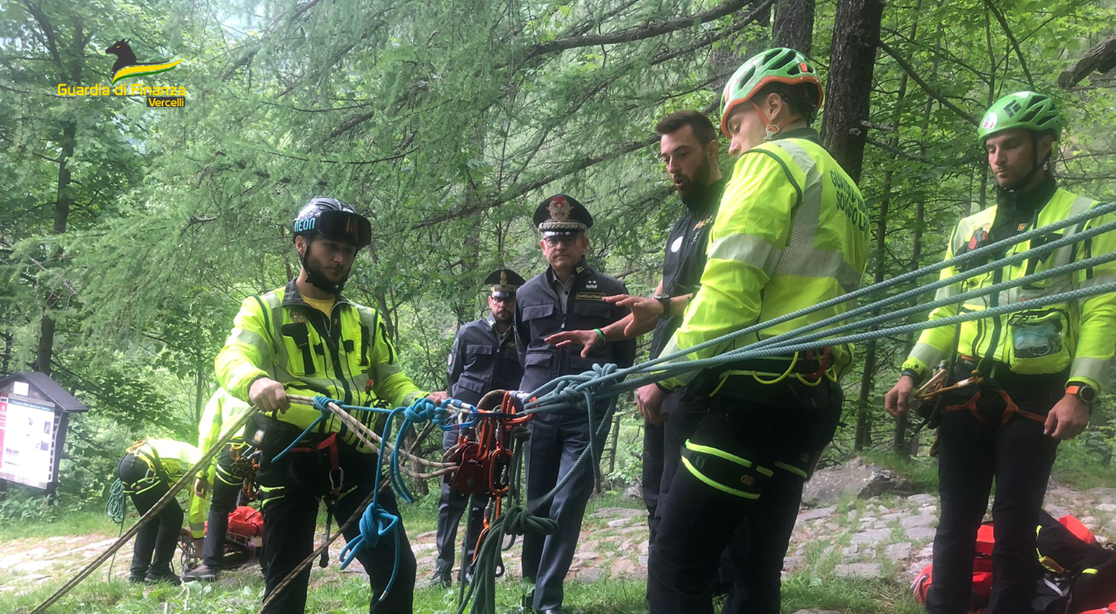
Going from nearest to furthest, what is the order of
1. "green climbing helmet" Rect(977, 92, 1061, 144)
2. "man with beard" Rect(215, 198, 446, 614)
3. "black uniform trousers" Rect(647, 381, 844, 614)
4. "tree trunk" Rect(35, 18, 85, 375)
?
"black uniform trousers" Rect(647, 381, 844, 614) < "green climbing helmet" Rect(977, 92, 1061, 144) < "man with beard" Rect(215, 198, 446, 614) < "tree trunk" Rect(35, 18, 85, 375)

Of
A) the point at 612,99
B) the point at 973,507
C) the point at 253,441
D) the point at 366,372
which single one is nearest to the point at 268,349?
the point at 366,372

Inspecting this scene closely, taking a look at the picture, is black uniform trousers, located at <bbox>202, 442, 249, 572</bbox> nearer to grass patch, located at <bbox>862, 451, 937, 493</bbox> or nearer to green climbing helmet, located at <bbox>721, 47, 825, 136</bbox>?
green climbing helmet, located at <bbox>721, 47, 825, 136</bbox>

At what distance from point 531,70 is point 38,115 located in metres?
9.55

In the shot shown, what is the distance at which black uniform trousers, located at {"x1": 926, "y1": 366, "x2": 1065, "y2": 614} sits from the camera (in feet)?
9.36

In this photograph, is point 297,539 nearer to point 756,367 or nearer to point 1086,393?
point 756,367

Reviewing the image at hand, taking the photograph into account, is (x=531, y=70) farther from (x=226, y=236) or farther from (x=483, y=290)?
(x=226, y=236)

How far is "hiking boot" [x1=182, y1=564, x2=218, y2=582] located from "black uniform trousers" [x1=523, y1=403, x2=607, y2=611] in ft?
10.3

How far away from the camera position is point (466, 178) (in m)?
6.17

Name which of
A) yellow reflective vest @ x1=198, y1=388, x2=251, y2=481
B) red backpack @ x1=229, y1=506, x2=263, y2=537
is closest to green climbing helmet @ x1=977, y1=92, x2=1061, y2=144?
yellow reflective vest @ x1=198, y1=388, x2=251, y2=481

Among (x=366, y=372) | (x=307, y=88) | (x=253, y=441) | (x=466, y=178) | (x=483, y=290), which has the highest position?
(x=307, y=88)

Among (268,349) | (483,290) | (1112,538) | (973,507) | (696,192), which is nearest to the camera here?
(973,507)

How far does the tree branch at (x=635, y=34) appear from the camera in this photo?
5809 mm

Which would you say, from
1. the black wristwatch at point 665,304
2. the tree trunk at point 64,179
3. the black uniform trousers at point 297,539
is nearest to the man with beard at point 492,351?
the black uniform trousers at point 297,539

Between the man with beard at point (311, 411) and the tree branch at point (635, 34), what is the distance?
3049 millimetres
